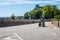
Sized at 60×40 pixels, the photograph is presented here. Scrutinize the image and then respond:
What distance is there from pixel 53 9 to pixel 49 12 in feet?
10.3

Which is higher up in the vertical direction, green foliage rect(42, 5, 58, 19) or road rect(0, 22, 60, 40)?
road rect(0, 22, 60, 40)

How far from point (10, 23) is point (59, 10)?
10545 centimetres

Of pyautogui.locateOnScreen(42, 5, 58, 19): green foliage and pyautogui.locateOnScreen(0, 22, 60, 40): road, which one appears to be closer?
pyautogui.locateOnScreen(0, 22, 60, 40): road

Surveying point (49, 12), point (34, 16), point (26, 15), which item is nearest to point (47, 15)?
point (49, 12)

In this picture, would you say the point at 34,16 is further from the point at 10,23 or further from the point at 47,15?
the point at 10,23

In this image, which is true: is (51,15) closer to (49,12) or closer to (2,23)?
(49,12)

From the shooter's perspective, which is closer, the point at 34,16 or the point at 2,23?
the point at 2,23

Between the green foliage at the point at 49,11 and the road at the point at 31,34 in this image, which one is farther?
the green foliage at the point at 49,11

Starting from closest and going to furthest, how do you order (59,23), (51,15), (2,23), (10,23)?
(59,23) → (2,23) → (10,23) → (51,15)

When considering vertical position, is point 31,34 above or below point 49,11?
above

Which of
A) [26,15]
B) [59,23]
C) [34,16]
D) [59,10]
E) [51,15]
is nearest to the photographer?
[59,23]

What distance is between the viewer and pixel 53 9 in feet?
508

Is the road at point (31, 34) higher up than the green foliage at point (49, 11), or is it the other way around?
the road at point (31, 34)

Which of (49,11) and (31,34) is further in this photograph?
(49,11)
